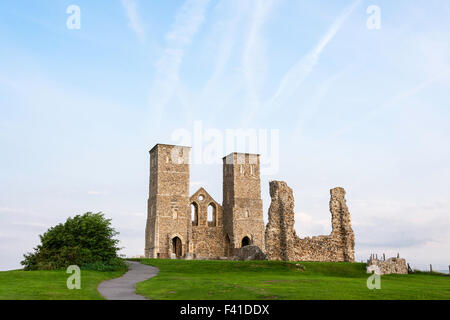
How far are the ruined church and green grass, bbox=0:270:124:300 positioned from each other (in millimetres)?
20230

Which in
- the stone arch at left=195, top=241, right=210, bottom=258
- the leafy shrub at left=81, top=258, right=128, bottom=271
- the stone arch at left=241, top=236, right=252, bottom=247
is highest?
the stone arch at left=241, top=236, right=252, bottom=247

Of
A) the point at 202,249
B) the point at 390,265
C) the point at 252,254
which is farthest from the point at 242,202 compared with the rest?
the point at 390,265

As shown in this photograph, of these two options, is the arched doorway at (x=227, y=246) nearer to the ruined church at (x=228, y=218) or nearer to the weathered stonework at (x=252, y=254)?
the ruined church at (x=228, y=218)

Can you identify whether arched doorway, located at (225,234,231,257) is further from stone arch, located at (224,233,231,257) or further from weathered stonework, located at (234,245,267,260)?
weathered stonework, located at (234,245,267,260)

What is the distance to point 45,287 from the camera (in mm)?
18719

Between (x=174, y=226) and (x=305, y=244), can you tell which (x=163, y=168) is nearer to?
(x=174, y=226)

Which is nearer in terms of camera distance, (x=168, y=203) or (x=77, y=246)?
(x=77, y=246)

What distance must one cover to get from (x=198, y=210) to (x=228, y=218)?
3.73 meters

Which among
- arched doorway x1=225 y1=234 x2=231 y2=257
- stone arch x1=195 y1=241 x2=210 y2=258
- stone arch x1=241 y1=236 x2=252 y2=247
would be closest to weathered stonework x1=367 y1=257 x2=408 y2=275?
stone arch x1=241 y1=236 x2=252 y2=247

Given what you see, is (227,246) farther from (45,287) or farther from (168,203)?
(45,287)

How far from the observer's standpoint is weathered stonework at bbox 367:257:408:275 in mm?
35219

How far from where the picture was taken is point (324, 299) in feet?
50.1
